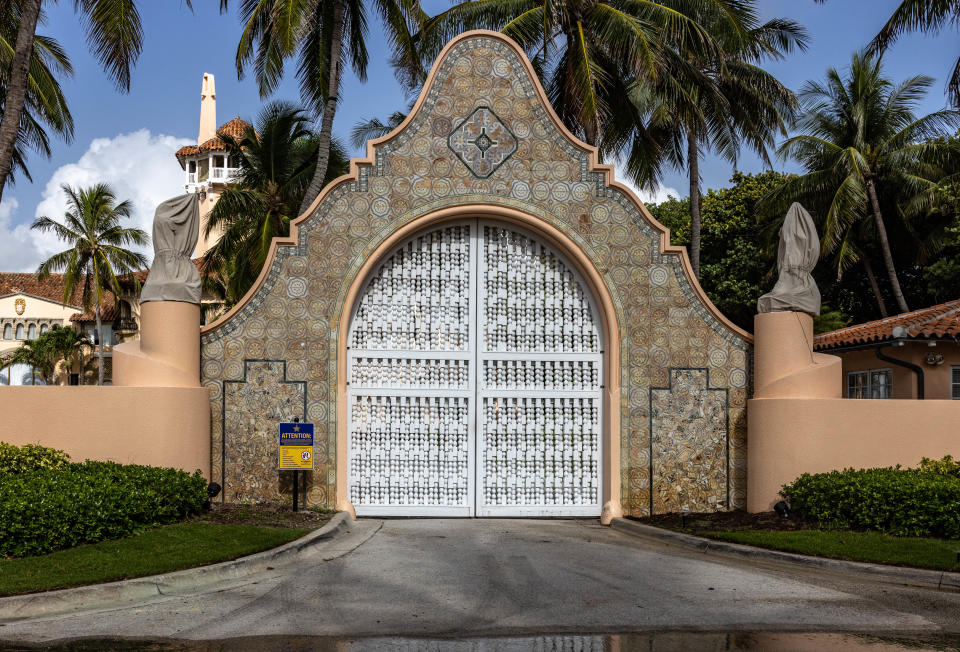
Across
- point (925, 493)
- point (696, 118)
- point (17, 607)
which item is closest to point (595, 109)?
point (696, 118)

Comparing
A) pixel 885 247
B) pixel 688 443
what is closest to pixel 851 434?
pixel 688 443

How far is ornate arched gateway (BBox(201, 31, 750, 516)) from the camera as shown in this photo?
1323 cm

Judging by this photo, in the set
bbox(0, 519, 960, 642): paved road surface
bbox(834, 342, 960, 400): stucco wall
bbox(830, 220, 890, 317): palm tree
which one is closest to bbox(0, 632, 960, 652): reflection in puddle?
bbox(0, 519, 960, 642): paved road surface

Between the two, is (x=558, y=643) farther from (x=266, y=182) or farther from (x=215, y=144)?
(x=215, y=144)

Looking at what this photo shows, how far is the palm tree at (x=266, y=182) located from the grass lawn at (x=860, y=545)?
58.2 ft

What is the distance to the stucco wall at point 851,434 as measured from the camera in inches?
502

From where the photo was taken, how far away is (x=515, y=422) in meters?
13.7

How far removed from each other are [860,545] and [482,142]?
762 centimetres

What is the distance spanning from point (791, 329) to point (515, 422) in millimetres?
4273

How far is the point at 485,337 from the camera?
13750 millimetres

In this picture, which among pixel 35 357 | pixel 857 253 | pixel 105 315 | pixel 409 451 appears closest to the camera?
pixel 409 451

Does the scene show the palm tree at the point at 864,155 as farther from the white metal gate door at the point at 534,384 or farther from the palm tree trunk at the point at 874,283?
the white metal gate door at the point at 534,384

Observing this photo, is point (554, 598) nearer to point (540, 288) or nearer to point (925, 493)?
point (925, 493)

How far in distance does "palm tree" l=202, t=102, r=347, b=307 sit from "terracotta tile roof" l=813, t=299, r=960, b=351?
48.5ft
